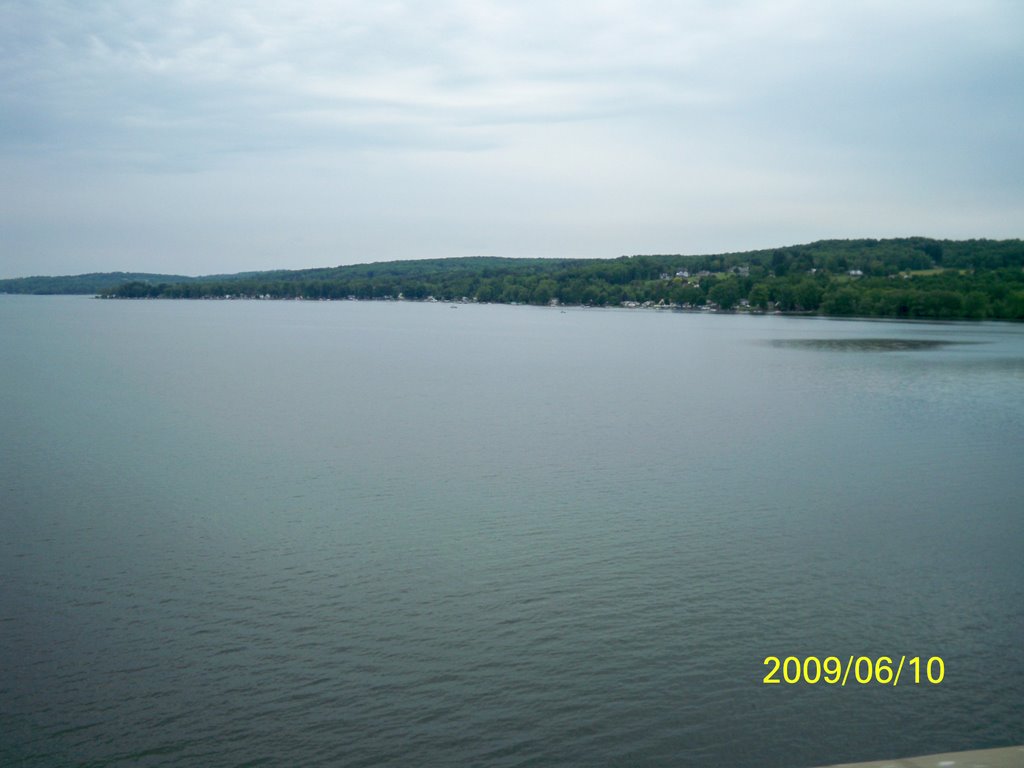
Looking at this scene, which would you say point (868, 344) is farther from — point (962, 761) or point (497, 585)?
point (962, 761)

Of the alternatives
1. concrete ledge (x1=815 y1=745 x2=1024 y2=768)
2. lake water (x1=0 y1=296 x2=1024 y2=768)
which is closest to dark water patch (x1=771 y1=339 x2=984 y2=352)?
lake water (x1=0 y1=296 x2=1024 y2=768)

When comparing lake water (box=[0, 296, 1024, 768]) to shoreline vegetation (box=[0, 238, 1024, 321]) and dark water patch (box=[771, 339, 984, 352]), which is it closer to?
dark water patch (box=[771, 339, 984, 352])

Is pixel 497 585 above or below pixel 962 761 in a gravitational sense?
below

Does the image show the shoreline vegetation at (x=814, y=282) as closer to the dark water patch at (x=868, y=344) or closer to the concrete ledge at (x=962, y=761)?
the dark water patch at (x=868, y=344)

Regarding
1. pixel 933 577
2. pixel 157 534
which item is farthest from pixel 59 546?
pixel 933 577

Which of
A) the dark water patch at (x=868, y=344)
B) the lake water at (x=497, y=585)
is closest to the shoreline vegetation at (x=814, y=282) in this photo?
the dark water patch at (x=868, y=344)

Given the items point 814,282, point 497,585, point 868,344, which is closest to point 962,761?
point 497,585

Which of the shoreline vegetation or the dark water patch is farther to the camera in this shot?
the shoreline vegetation
